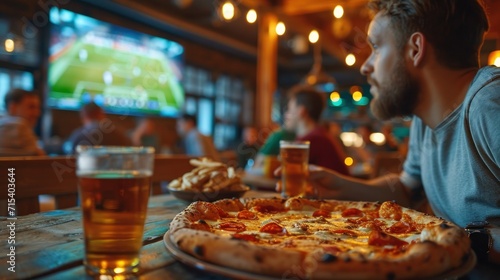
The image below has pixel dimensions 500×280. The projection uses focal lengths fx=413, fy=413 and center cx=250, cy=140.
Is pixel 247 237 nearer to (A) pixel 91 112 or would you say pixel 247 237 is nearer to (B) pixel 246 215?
(B) pixel 246 215

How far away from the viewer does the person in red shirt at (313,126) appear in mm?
3648

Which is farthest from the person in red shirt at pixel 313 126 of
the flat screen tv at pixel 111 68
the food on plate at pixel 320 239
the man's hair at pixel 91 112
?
the flat screen tv at pixel 111 68

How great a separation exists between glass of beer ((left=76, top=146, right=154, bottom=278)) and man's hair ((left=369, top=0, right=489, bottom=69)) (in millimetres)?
1423

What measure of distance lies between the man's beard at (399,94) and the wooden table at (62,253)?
102 cm

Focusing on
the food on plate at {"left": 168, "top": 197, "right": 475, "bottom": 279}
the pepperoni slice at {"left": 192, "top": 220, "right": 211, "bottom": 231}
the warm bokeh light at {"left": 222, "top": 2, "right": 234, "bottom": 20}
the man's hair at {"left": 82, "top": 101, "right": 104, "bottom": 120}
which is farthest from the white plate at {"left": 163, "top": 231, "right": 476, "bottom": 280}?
the man's hair at {"left": 82, "top": 101, "right": 104, "bottom": 120}

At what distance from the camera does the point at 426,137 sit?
1.98 m

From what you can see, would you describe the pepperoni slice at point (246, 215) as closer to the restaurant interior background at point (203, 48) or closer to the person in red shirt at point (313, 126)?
the person in red shirt at point (313, 126)

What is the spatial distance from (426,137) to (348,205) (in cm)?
64

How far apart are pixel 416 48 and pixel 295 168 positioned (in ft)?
2.44

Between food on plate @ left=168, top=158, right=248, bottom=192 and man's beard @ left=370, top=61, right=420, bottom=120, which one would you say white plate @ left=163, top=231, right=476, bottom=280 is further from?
man's beard @ left=370, top=61, right=420, bottom=120

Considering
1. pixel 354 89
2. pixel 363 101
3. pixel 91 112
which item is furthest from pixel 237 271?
pixel 363 101

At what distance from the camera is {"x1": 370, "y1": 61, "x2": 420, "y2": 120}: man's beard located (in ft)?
6.04

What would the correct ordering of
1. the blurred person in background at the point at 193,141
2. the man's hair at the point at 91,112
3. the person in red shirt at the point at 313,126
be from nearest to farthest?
the person in red shirt at the point at 313,126 → the man's hair at the point at 91,112 → the blurred person in background at the point at 193,141

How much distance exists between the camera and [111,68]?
820 cm
